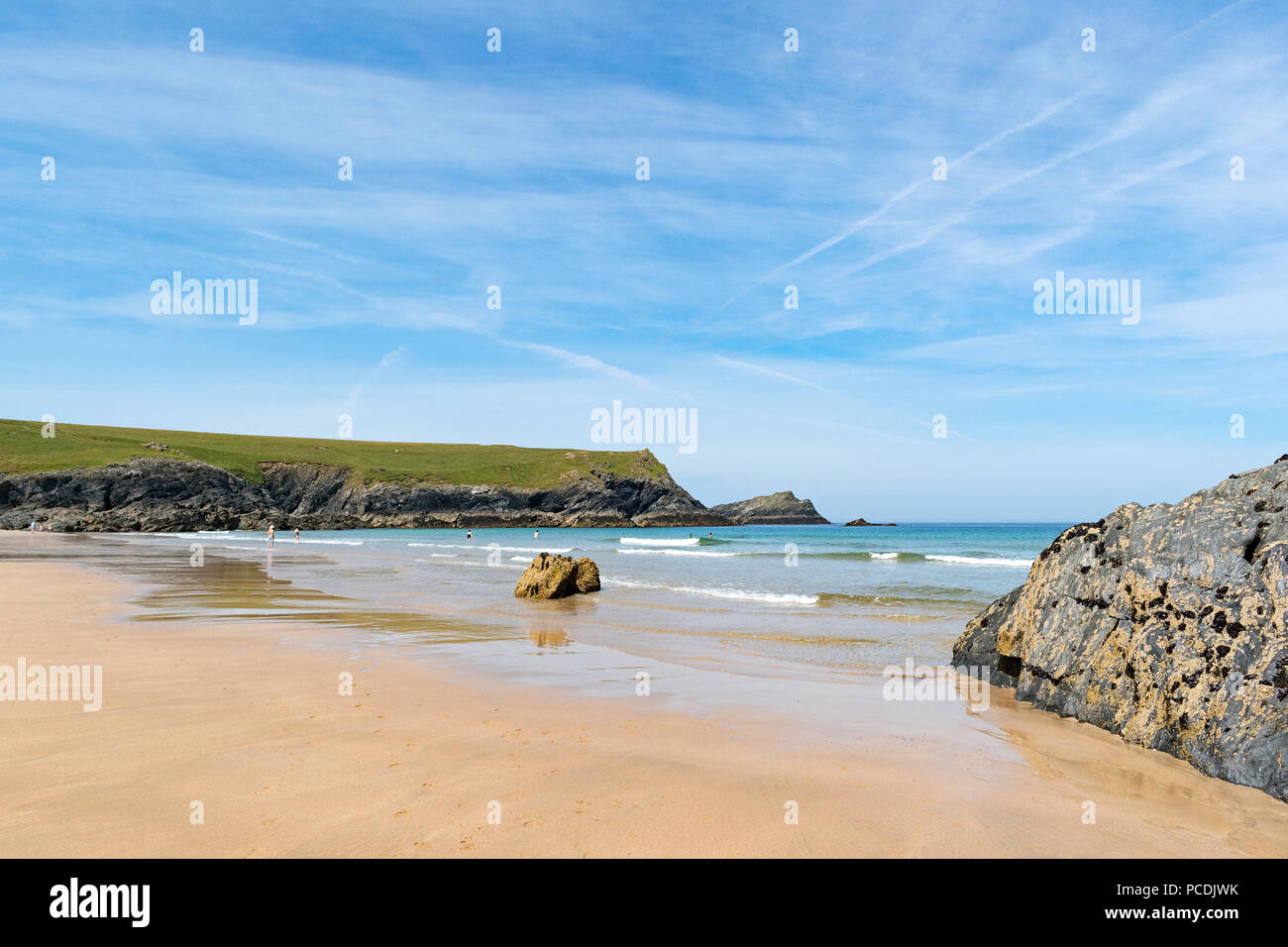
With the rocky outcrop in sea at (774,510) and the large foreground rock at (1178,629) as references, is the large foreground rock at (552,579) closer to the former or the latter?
the large foreground rock at (1178,629)

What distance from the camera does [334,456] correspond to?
A: 157 m

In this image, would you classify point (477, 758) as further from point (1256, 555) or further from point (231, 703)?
point (1256, 555)

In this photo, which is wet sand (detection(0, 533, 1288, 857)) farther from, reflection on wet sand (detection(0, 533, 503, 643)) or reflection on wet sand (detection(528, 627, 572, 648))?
reflection on wet sand (detection(0, 533, 503, 643))

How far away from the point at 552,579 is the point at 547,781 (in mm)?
15977

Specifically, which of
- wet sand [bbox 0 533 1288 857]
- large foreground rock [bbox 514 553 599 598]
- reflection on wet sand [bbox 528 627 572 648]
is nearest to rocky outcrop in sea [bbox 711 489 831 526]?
large foreground rock [bbox 514 553 599 598]

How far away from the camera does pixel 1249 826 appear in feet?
17.5

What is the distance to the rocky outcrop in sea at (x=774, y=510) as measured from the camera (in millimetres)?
189750

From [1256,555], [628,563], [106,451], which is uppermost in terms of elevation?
[106,451]

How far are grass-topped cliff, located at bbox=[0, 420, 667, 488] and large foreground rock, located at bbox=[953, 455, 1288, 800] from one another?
125 metres

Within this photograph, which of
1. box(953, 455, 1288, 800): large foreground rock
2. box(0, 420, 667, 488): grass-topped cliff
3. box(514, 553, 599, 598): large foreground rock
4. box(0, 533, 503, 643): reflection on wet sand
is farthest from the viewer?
box(0, 420, 667, 488): grass-topped cliff

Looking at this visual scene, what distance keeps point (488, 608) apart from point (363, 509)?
417 ft

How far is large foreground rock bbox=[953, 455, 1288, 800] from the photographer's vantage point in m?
6.51
